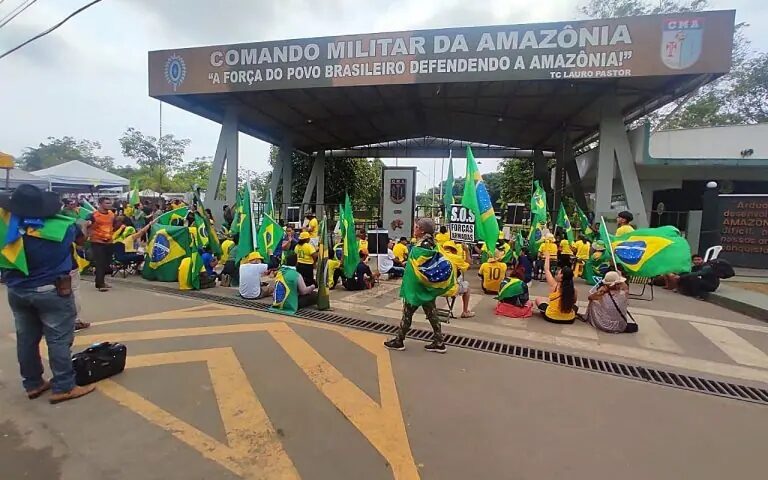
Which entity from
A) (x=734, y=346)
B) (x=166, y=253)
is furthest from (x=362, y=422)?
(x=166, y=253)

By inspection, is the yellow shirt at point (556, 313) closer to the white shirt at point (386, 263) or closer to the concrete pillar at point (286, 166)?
the white shirt at point (386, 263)

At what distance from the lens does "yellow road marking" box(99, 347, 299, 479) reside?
2.77 m

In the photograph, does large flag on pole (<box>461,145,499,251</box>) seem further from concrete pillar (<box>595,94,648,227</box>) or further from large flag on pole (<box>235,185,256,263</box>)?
concrete pillar (<box>595,94,648,227</box>)

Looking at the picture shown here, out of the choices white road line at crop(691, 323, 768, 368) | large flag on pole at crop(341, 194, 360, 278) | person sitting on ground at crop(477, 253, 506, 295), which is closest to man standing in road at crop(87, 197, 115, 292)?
large flag on pole at crop(341, 194, 360, 278)

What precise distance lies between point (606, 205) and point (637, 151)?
2.28 metres

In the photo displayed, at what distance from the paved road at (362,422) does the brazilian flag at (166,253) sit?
4406mm

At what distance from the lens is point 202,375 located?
4.14m

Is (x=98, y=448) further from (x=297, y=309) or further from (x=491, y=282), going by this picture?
(x=491, y=282)

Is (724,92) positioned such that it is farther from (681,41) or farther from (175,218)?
(175,218)

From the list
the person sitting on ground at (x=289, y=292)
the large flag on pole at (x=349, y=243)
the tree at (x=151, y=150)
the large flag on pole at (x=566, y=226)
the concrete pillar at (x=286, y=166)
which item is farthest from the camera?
the tree at (x=151, y=150)

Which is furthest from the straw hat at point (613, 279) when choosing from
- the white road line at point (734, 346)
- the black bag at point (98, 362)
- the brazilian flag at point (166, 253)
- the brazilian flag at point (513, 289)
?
the brazilian flag at point (166, 253)

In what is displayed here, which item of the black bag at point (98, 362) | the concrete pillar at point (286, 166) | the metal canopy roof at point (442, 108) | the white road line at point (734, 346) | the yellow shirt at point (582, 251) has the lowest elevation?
the white road line at point (734, 346)

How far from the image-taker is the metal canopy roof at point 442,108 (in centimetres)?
1461

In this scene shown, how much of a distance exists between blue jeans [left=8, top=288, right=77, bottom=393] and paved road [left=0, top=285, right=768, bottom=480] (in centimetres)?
22
